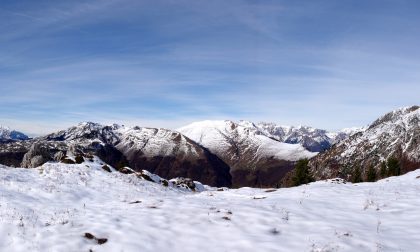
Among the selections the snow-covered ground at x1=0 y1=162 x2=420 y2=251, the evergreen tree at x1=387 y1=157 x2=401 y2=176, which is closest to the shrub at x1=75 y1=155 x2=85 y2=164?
the snow-covered ground at x1=0 y1=162 x2=420 y2=251

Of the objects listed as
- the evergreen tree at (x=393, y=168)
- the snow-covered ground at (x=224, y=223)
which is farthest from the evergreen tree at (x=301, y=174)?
the snow-covered ground at (x=224, y=223)

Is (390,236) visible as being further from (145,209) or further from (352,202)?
(145,209)

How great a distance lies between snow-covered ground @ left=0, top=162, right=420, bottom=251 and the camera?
A: 585 inches

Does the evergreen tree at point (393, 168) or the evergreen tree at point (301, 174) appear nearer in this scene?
the evergreen tree at point (301, 174)

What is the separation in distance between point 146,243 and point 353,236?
7.94 metres

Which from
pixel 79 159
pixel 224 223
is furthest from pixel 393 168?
pixel 224 223

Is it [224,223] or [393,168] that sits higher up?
[393,168]

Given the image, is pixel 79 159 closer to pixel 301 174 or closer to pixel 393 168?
pixel 301 174

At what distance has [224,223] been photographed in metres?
17.1

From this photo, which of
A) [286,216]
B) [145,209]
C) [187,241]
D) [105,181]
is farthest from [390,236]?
[105,181]

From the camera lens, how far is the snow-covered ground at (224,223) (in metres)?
14.9

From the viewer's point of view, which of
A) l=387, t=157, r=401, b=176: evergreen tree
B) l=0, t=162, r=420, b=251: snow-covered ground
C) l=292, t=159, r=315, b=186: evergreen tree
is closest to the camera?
l=0, t=162, r=420, b=251: snow-covered ground

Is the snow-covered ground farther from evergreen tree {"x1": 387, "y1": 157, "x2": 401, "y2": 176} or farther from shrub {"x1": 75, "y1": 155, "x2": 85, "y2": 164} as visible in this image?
evergreen tree {"x1": 387, "y1": 157, "x2": 401, "y2": 176}

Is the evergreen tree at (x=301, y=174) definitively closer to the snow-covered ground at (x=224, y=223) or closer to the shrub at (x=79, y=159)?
the shrub at (x=79, y=159)
